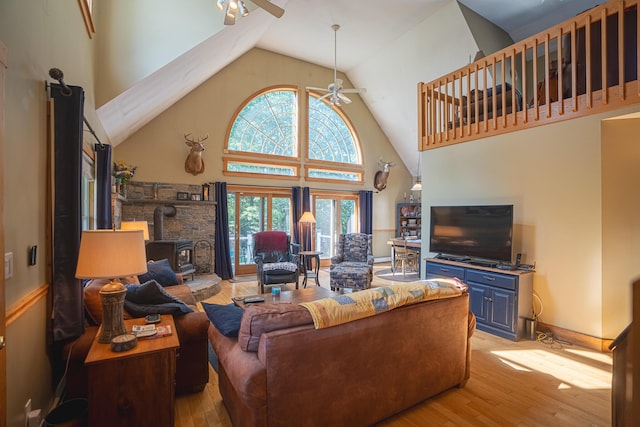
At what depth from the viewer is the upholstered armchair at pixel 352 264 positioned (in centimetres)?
530

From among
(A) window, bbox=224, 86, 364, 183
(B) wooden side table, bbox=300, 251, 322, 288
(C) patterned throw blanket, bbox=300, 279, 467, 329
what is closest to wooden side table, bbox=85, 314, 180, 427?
(C) patterned throw blanket, bbox=300, 279, 467, 329

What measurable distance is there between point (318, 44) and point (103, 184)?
554 cm

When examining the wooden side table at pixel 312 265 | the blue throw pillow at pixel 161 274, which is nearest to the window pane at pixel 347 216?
the wooden side table at pixel 312 265

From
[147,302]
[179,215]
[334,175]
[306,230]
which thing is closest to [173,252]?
[179,215]

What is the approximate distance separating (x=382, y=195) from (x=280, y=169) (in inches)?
131

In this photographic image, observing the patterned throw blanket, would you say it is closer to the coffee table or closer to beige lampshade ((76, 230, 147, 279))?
beige lampshade ((76, 230, 147, 279))

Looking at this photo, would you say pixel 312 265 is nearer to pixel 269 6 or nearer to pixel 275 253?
pixel 275 253

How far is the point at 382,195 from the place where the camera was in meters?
9.21

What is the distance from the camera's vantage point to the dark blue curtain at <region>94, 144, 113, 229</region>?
140 inches

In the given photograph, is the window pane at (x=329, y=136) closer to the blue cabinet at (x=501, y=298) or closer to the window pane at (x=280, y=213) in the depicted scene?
the window pane at (x=280, y=213)

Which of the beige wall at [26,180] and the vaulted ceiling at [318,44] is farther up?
the vaulted ceiling at [318,44]

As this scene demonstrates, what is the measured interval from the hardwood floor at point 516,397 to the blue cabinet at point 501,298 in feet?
1.13

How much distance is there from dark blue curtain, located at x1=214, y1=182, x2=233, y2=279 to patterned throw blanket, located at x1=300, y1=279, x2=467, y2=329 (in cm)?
511

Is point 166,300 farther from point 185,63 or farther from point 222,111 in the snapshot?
point 222,111
